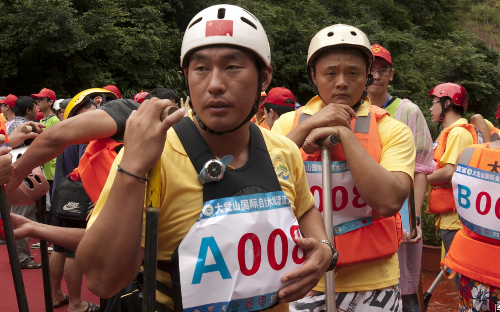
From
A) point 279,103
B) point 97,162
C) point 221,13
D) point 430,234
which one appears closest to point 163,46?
point 279,103

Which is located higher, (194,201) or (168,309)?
(194,201)

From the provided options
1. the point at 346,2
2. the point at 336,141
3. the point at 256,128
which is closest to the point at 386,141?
the point at 336,141

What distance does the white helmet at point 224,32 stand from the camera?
1.81 m

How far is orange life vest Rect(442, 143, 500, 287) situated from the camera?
10.5 ft

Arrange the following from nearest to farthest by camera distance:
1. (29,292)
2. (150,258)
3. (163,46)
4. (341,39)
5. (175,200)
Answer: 1. (150,258)
2. (175,200)
3. (341,39)
4. (29,292)
5. (163,46)

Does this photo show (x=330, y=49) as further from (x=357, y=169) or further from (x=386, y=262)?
(x=386, y=262)

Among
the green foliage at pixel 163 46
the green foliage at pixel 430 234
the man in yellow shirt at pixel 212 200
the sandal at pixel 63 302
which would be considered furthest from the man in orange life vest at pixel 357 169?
the green foliage at pixel 163 46

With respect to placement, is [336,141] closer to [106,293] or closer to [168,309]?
[168,309]

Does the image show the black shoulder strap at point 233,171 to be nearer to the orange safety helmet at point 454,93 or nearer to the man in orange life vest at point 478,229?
the man in orange life vest at point 478,229

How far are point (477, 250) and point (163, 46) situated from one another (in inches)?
716

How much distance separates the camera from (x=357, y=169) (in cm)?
251

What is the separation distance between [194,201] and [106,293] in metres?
0.42

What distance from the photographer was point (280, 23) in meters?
24.3

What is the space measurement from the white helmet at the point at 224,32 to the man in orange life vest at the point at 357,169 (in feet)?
2.72
